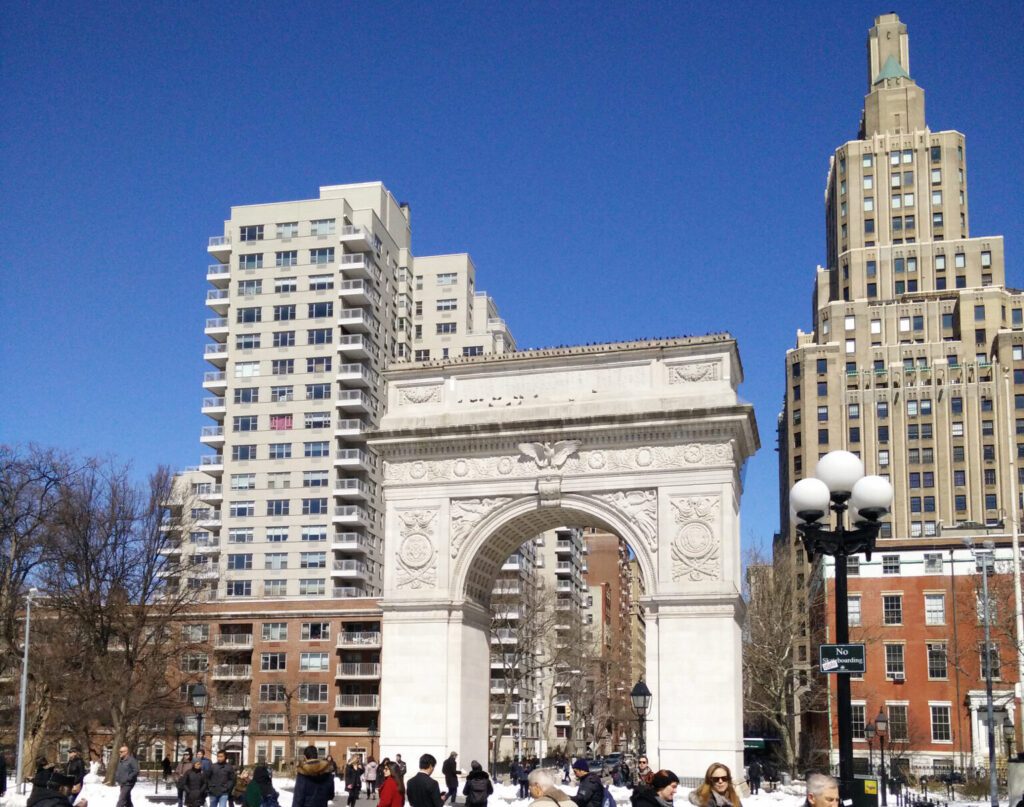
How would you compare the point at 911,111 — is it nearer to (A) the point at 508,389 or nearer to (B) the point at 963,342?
(B) the point at 963,342

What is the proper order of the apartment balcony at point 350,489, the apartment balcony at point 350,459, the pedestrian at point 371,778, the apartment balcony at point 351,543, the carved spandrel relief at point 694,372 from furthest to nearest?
1. the apartment balcony at point 350,459
2. the apartment balcony at point 350,489
3. the apartment balcony at point 351,543
4. the pedestrian at point 371,778
5. the carved spandrel relief at point 694,372

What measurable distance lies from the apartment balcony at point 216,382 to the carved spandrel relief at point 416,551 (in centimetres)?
4669

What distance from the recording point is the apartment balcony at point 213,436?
261 feet

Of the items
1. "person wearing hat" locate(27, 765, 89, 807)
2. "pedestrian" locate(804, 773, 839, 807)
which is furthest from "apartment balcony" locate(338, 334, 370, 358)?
"pedestrian" locate(804, 773, 839, 807)

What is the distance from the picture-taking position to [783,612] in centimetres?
5566

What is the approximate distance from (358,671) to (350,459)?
16.1 metres

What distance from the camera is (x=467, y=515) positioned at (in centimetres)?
3606

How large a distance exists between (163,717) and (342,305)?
38056mm

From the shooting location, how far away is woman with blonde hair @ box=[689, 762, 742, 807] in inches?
357

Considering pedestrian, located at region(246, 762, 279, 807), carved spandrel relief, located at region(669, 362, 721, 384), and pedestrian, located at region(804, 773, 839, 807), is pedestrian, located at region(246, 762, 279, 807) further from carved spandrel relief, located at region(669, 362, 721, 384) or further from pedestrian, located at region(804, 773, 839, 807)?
carved spandrel relief, located at region(669, 362, 721, 384)

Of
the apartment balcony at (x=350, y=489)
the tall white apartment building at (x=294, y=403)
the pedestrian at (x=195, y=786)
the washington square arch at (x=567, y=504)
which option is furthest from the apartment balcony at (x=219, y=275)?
the pedestrian at (x=195, y=786)

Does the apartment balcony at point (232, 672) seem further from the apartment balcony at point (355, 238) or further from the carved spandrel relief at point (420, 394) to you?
the carved spandrel relief at point (420, 394)

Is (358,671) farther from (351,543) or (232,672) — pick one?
(351,543)

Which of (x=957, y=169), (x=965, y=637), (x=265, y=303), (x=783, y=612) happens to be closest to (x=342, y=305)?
(x=265, y=303)
